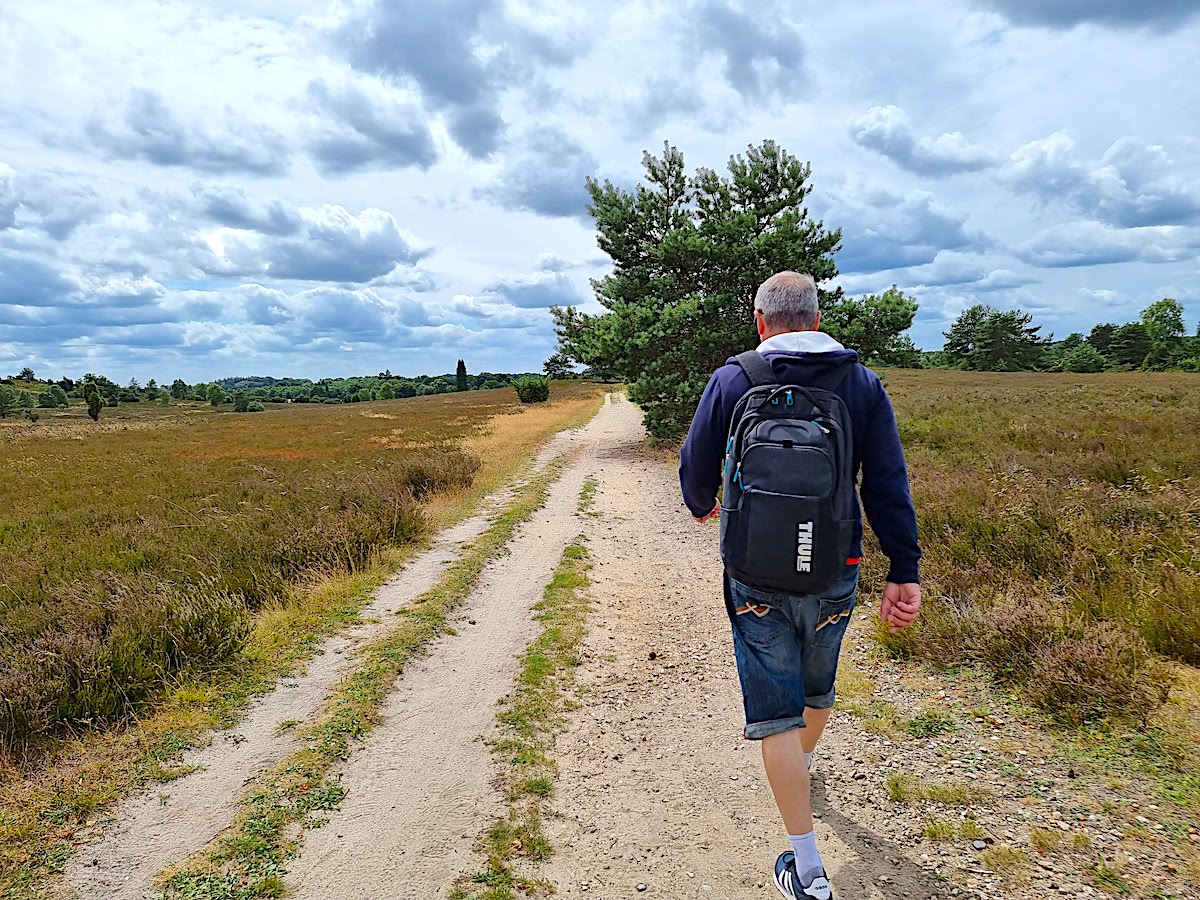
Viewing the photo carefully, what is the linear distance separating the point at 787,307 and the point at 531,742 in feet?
11.0

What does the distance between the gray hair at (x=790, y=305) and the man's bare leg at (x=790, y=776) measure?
1580 mm

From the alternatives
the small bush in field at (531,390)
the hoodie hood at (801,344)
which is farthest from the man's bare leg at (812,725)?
the small bush in field at (531,390)

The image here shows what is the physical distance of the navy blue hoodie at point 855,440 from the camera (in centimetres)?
244

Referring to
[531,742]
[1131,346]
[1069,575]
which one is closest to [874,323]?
[1069,575]

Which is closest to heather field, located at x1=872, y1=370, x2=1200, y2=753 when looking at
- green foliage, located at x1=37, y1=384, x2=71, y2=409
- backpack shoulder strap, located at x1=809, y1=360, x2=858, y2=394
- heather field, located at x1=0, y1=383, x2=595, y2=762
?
backpack shoulder strap, located at x1=809, y1=360, x2=858, y2=394

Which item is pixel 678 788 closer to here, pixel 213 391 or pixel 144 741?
pixel 144 741

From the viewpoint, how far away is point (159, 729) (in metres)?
4.55

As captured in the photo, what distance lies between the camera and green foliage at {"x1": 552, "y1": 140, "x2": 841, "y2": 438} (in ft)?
58.0

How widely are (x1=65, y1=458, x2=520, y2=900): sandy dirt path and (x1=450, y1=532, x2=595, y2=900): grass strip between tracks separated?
4.92 feet

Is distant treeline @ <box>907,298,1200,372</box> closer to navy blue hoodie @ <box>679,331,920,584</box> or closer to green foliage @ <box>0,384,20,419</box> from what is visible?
navy blue hoodie @ <box>679,331,920,584</box>

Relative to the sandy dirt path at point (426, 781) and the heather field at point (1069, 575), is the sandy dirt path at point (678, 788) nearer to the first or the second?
the sandy dirt path at point (426, 781)

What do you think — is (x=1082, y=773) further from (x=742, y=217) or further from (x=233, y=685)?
(x=742, y=217)

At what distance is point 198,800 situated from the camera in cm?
379

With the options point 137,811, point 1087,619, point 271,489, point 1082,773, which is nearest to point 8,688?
point 137,811
